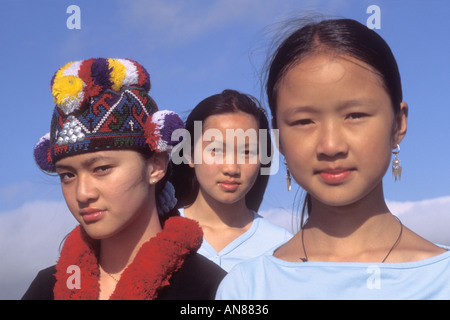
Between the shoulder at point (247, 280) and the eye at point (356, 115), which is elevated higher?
the eye at point (356, 115)

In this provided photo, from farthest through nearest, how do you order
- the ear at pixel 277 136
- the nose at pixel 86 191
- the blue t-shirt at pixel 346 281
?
the nose at pixel 86 191
the ear at pixel 277 136
the blue t-shirt at pixel 346 281

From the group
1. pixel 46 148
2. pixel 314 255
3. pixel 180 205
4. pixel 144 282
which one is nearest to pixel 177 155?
pixel 180 205

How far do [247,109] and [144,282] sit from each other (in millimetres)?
2038

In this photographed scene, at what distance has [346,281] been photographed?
233 cm

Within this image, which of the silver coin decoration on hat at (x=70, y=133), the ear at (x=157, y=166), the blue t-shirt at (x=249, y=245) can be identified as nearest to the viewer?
Result: the silver coin decoration on hat at (x=70, y=133)

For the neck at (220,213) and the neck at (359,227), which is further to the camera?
the neck at (220,213)

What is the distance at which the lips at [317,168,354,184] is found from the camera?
233 cm

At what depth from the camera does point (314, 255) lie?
2545 millimetres

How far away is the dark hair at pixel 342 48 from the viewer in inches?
96.1

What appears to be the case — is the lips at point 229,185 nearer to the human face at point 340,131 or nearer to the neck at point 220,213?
the neck at point 220,213

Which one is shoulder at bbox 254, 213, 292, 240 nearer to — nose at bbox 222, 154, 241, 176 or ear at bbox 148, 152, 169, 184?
nose at bbox 222, 154, 241, 176

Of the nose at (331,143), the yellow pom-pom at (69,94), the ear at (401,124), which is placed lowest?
the nose at (331,143)

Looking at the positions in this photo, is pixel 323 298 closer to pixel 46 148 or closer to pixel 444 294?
pixel 444 294

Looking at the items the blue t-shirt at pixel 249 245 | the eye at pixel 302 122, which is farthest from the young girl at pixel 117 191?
the eye at pixel 302 122
